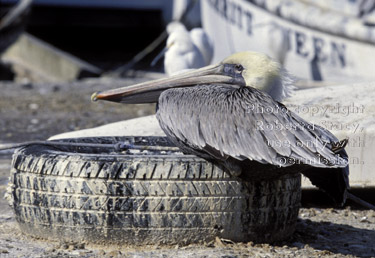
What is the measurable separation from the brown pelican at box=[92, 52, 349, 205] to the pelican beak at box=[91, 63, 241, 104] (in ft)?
0.33

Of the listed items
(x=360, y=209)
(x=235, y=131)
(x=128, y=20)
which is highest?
(x=128, y=20)

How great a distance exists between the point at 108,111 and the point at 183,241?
17.6 ft

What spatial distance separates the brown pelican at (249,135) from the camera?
2.60 meters

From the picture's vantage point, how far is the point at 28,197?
9.36 feet

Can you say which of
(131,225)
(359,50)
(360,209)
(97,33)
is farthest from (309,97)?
(97,33)

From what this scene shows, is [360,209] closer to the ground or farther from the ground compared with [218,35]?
closer to the ground

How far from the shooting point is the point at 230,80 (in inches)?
126

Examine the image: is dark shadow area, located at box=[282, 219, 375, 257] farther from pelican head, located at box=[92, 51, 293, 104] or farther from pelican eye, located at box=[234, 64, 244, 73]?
pelican eye, located at box=[234, 64, 244, 73]

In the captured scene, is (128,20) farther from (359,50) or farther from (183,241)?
(183,241)

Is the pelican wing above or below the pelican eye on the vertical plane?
below

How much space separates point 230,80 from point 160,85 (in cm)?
31

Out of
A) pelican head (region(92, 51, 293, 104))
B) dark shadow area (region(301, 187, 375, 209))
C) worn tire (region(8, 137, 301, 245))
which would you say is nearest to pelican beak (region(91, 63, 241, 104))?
pelican head (region(92, 51, 293, 104))

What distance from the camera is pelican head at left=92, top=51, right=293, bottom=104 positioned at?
311 centimetres

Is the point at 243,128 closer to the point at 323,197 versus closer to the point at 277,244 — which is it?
the point at 277,244
